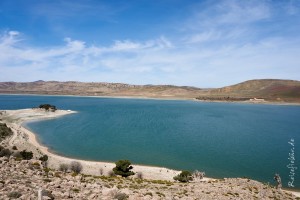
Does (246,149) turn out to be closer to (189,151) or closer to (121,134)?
(189,151)

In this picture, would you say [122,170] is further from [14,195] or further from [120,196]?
[14,195]

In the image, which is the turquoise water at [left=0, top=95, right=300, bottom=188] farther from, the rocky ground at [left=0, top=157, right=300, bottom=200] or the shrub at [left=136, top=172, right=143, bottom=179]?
the rocky ground at [left=0, top=157, right=300, bottom=200]

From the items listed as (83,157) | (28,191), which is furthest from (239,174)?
(28,191)

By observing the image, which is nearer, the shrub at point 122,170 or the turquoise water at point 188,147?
the shrub at point 122,170

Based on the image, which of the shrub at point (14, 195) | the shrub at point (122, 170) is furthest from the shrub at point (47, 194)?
the shrub at point (122, 170)

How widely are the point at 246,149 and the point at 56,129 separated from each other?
191ft

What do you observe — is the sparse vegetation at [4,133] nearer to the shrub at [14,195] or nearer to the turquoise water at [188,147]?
the turquoise water at [188,147]

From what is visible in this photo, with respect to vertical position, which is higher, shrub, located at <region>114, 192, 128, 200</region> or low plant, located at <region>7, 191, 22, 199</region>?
low plant, located at <region>7, 191, 22, 199</region>

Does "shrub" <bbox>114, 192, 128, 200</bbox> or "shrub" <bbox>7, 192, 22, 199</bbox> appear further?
"shrub" <bbox>114, 192, 128, 200</bbox>

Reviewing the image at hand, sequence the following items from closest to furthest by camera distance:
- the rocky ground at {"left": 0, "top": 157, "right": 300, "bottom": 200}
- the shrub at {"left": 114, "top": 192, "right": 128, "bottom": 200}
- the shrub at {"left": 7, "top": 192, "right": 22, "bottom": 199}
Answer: the shrub at {"left": 7, "top": 192, "right": 22, "bottom": 199} < the rocky ground at {"left": 0, "top": 157, "right": 300, "bottom": 200} < the shrub at {"left": 114, "top": 192, "right": 128, "bottom": 200}

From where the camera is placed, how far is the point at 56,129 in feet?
314

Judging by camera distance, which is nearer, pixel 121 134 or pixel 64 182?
pixel 64 182

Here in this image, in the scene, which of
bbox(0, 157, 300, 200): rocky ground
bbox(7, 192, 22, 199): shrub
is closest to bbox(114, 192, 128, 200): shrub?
bbox(0, 157, 300, 200): rocky ground

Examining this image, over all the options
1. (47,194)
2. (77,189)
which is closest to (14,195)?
(47,194)
